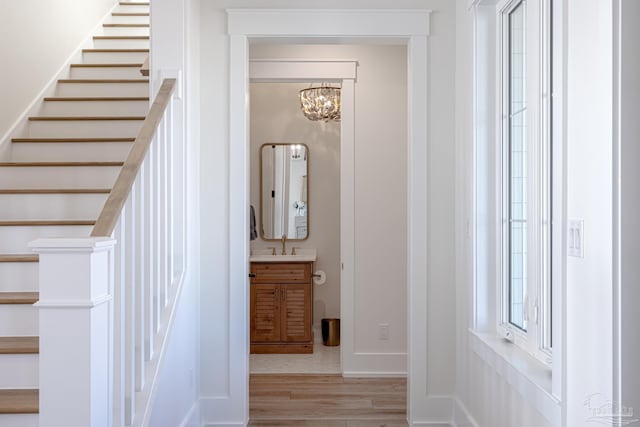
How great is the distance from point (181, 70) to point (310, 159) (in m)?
3.03

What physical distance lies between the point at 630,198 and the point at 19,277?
2562 millimetres

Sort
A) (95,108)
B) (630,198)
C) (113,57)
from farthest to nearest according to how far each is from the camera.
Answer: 1. (113,57)
2. (95,108)
3. (630,198)

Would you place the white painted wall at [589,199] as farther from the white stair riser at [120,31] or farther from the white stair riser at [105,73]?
the white stair riser at [120,31]

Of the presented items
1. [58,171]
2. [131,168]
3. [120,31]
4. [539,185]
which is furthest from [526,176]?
[120,31]

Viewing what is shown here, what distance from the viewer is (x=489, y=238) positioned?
2863 millimetres

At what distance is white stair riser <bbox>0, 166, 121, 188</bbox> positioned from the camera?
10.9ft

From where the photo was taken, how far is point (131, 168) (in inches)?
82.0

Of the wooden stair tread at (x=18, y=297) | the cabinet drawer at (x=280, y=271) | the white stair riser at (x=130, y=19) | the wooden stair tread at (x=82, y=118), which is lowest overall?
the cabinet drawer at (x=280, y=271)

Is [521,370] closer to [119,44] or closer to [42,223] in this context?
[42,223]

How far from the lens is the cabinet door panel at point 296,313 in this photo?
5125 mm

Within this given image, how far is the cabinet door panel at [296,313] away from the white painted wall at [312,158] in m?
0.77

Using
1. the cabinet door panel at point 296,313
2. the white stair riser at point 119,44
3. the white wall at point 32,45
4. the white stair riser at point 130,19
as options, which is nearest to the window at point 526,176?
the cabinet door panel at point 296,313

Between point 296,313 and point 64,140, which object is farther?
point 296,313

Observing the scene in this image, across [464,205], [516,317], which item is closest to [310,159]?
[464,205]
